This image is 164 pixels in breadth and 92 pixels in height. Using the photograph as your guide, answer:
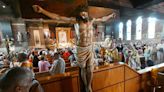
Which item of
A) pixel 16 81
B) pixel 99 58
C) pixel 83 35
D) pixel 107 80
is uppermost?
pixel 83 35

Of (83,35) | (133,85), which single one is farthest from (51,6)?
(133,85)

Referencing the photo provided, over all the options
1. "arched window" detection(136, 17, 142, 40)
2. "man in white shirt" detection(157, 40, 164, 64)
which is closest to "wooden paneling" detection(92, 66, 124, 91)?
"man in white shirt" detection(157, 40, 164, 64)

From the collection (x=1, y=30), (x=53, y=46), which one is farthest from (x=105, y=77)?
(x=53, y=46)

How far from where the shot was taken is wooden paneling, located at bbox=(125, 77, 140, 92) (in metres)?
2.63

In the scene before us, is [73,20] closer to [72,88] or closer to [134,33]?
[72,88]

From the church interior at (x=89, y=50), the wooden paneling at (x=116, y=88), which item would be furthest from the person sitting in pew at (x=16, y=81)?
the wooden paneling at (x=116, y=88)

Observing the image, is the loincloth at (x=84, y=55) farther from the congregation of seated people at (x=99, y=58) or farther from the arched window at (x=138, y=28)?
the arched window at (x=138, y=28)


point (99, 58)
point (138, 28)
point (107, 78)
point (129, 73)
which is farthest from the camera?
point (138, 28)

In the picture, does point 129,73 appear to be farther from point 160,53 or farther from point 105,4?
point 160,53

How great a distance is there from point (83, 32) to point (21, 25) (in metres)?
6.06

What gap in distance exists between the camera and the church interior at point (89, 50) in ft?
4.54

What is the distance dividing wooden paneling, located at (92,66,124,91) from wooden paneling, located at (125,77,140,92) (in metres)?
0.21

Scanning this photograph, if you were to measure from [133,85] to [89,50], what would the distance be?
1.68 m

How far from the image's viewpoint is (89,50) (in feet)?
5.24
